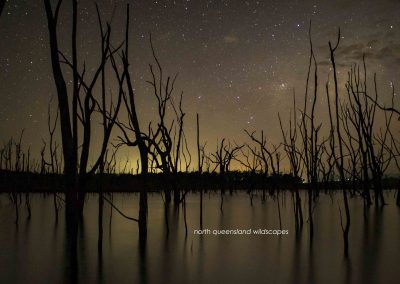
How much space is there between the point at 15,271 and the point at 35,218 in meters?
4.61

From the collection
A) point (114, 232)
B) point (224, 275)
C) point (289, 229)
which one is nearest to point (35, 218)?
point (114, 232)

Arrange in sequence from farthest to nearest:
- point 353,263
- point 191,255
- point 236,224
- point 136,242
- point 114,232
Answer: point 236,224, point 114,232, point 136,242, point 191,255, point 353,263

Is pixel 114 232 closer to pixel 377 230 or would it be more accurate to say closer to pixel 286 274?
pixel 286 274

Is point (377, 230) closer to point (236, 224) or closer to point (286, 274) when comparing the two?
point (236, 224)

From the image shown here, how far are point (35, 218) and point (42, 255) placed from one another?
3766 millimetres

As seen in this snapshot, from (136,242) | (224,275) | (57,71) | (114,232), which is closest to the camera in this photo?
(57,71)

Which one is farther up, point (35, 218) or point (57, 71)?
point (57, 71)

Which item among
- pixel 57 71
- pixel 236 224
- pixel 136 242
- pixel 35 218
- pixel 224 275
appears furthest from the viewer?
pixel 35 218

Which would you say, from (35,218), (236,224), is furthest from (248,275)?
(35,218)

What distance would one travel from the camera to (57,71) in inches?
114

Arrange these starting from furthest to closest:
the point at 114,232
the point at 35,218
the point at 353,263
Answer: the point at 35,218, the point at 114,232, the point at 353,263

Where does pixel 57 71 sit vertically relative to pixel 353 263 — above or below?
above

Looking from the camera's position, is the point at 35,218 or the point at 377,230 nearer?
the point at 377,230

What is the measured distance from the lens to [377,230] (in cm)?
593
